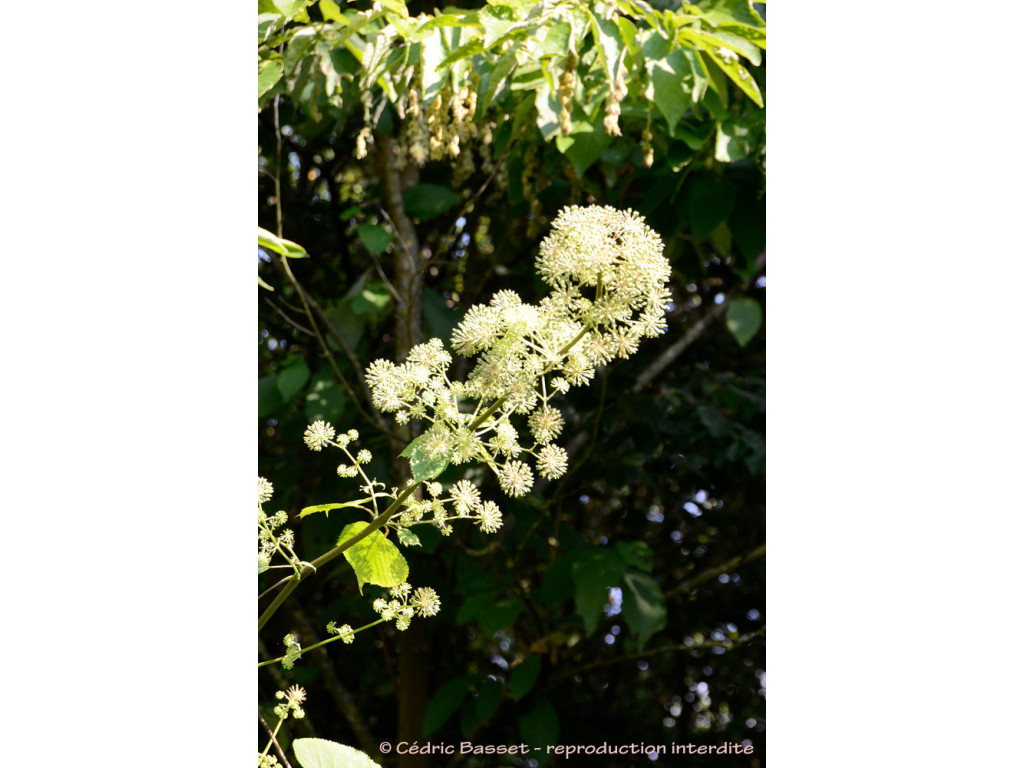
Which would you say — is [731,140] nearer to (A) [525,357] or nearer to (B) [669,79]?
(B) [669,79]

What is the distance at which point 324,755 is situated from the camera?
449 millimetres

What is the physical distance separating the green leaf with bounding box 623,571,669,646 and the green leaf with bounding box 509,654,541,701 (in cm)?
10

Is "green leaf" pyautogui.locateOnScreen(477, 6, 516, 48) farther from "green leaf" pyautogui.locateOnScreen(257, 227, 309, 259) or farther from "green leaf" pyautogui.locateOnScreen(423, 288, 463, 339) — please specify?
"green leaf" pyautogui.locateOnScreen(423, 288, 463, 339)

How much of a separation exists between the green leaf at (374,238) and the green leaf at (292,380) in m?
0.14

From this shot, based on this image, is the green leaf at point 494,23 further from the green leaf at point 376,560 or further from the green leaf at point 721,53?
the green leaf at point 376,560

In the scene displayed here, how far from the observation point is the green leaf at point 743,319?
3.02 feet

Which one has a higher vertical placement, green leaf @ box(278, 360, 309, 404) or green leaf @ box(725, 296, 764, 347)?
green leaf @ box(725, 296, 764, 347)

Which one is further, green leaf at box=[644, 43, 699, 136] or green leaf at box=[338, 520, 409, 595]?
green leaf at box=[644, 43, 699, 136]

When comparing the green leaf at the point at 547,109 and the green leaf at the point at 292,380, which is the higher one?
the green leaf at the point at 547,109

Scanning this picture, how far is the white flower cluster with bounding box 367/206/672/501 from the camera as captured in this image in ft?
1.27

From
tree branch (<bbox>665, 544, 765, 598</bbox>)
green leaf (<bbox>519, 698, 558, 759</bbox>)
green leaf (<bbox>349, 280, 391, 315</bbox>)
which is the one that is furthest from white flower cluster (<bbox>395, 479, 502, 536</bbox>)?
tree branch (<bbox>665, 544, 765, 598</bbox>)

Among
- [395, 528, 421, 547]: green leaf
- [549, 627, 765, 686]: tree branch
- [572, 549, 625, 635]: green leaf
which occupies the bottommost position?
[549, 627, 765, 686]: tree branch

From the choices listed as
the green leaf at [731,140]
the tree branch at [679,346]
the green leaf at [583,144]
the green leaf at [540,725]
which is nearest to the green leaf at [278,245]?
the green leaf at [583,144]
